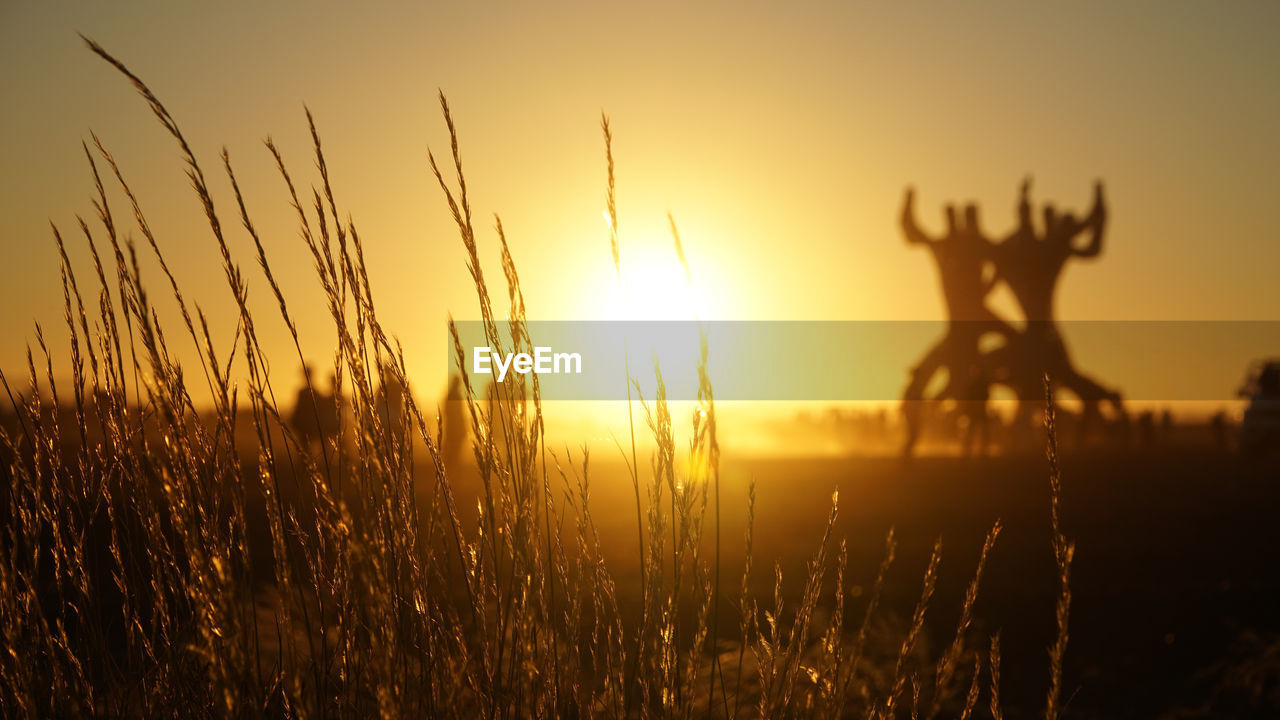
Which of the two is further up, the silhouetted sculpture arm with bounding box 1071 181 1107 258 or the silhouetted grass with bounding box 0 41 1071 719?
the silhouetted sculpture arm with bounding box 1071 181 1107 258

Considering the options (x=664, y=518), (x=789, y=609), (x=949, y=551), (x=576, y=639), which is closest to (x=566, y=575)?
(x=576, y=639)

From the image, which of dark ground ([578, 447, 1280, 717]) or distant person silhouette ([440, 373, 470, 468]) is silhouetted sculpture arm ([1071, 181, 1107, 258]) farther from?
distant person silhouette ([440, 373, 470, 468])

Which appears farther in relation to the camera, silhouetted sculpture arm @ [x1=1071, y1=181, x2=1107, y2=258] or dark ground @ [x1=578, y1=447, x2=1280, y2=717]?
silhouetted sculpture arm @ [x1=1071, y1=181, x2=1107, y2=258]

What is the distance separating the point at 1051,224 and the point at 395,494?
507 inches

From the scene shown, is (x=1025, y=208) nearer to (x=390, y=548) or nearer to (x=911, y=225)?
(x=911, y=225)

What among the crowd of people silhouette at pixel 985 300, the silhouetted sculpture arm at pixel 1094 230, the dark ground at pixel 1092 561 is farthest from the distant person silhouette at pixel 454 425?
the silhouetted sculpture arm at pixel 1094 230

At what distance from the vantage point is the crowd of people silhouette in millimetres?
12352

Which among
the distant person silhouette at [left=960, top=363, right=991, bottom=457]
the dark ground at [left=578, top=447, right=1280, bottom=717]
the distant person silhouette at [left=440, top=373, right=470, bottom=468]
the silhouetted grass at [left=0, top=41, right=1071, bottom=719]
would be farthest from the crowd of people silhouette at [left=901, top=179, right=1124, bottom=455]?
the silhouetted grass at [left=0, top=41, right=1071, bottom=719]

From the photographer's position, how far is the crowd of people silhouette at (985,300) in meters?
12.4

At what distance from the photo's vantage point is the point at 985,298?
12516 millimetres

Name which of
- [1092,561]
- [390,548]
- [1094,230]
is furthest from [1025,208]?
[390,548]

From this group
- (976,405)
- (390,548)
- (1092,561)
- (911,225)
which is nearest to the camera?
(390,548)

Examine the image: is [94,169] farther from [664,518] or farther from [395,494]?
[664,518]

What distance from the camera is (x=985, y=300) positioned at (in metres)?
12.5
